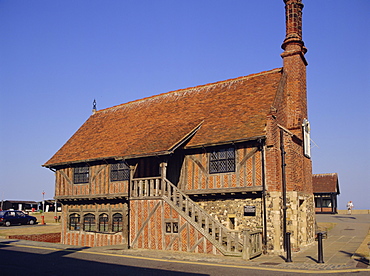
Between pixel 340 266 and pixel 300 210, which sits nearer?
pixel 340 266

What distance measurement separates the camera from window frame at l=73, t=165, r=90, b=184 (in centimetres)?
2294

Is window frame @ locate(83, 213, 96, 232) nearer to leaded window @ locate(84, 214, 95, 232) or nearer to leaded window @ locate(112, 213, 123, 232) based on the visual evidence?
leaded window @ locate(84, 214, 95, 232)

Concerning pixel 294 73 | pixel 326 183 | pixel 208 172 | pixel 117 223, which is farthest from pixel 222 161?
pixel 326 183

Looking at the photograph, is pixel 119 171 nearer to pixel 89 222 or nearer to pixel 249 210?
pixel 89 222

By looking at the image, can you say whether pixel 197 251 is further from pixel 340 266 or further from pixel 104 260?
pixel 340 266

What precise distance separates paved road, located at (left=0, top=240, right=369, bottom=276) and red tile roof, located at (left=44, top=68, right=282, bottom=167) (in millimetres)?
5207

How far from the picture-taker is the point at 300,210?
18.1m

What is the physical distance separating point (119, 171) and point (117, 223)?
287 cm

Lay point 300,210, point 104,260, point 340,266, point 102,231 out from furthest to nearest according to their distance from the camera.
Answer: point 102,231
point 300,210
point 104,260
point 340,266

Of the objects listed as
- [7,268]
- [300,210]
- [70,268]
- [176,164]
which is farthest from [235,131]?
[7,268]

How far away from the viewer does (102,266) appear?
11953 millimetres

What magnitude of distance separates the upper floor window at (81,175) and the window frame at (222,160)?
895 cm

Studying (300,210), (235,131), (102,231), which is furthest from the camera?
(102,231)

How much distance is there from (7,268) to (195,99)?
1358 centimetres
